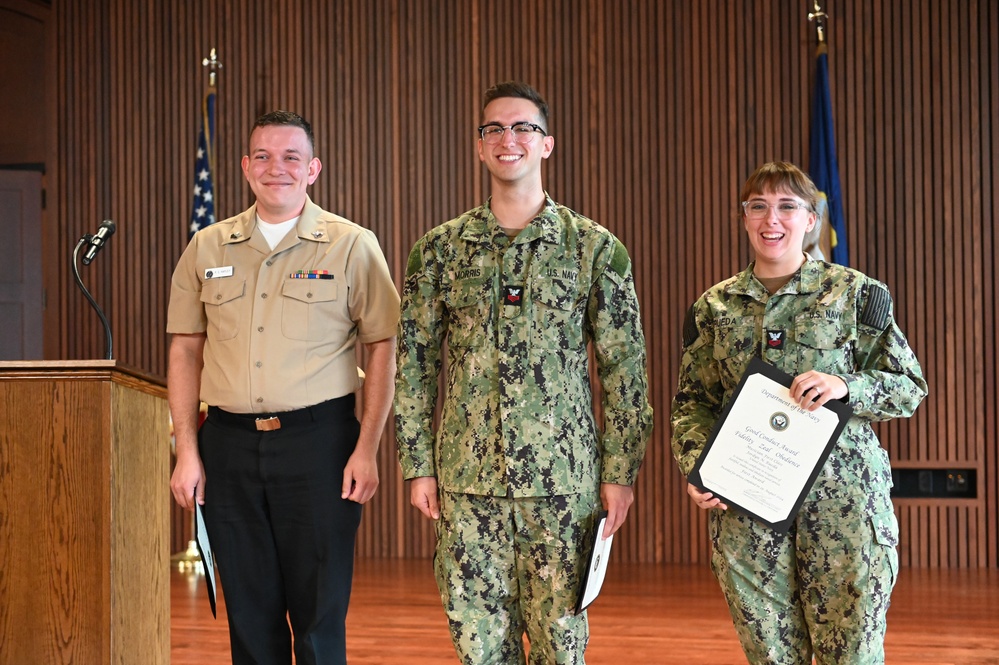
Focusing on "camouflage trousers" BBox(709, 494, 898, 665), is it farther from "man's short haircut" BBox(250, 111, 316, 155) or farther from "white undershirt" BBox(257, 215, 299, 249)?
"man's short haircut" BBox(250, 111, 316, 155)

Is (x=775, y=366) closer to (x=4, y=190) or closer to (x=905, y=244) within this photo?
(x=905, y=244)

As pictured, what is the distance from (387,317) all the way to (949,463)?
4.65 m

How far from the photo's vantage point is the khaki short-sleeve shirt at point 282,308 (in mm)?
2623

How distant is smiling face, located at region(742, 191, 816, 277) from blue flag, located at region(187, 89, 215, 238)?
4.96 m

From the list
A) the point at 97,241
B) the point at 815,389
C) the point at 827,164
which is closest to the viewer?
the point at 815,389

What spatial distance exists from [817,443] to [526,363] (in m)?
0.64

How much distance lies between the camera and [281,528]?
2.59m

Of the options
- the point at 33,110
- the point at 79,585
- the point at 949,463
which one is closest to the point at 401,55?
the point at 33,110

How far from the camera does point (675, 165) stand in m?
6.55

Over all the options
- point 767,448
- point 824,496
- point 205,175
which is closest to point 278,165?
point 767,448

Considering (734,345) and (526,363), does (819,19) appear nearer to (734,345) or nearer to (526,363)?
(734,345)

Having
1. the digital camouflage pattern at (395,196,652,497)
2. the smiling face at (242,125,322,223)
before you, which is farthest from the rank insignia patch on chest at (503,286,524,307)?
the smiling face at (242,125,322,223)

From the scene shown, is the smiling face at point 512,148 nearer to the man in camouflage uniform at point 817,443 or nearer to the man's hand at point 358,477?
the man in camouflage uniform at point 817,443

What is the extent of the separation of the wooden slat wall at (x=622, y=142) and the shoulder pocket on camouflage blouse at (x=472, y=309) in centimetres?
420
